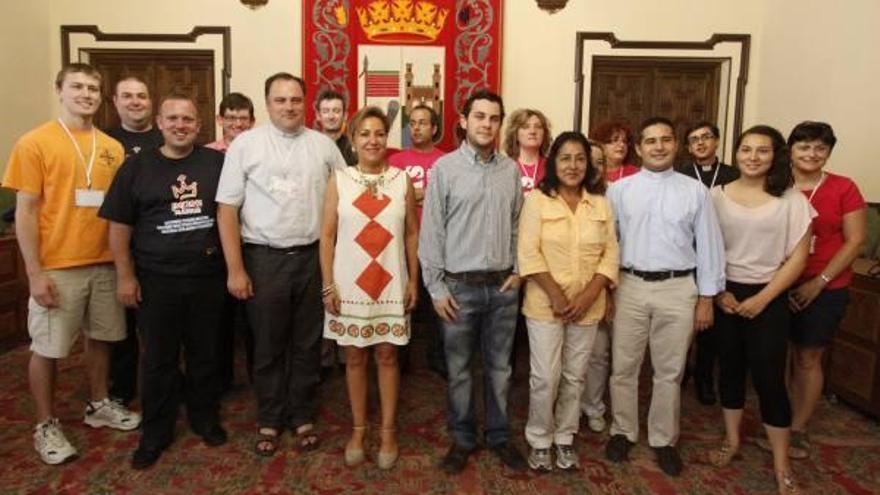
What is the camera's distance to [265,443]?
8.04 feet

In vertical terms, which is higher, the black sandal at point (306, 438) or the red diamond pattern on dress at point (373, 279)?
the red diamond pattern on dress at point (373, 279)

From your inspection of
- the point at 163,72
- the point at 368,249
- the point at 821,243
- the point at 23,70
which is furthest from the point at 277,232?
the point at 23,70

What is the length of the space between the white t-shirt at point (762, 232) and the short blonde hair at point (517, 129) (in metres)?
0.97

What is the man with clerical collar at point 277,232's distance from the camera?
2.30m

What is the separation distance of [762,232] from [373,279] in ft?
4.82

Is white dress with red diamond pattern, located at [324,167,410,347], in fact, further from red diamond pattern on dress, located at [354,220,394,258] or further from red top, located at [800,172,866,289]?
red top, located at [800,172,866,289]

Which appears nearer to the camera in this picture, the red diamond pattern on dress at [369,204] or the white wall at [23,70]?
the red diamond pattern on dress at [369,204]

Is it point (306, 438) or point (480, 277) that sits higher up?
point (480, 277)

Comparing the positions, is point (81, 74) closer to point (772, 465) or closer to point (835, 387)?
point (772, 465)

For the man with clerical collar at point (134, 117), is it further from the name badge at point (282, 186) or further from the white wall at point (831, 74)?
the white wall at point (831, 74)

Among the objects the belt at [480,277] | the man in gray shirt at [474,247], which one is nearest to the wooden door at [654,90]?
the man in gray shirt at [474,247]

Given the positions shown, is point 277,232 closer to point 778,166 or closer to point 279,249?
point 279,249

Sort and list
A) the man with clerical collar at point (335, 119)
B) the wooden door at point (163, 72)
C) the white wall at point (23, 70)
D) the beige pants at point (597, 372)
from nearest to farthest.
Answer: the beige pants at point (597, 372), the man with clerical collar at point (335, 119), the white wall at point (23, 70), the wooden door at point (163, 72)

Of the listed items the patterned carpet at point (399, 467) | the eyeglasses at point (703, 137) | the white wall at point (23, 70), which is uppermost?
the white wall at point (23, 70)
